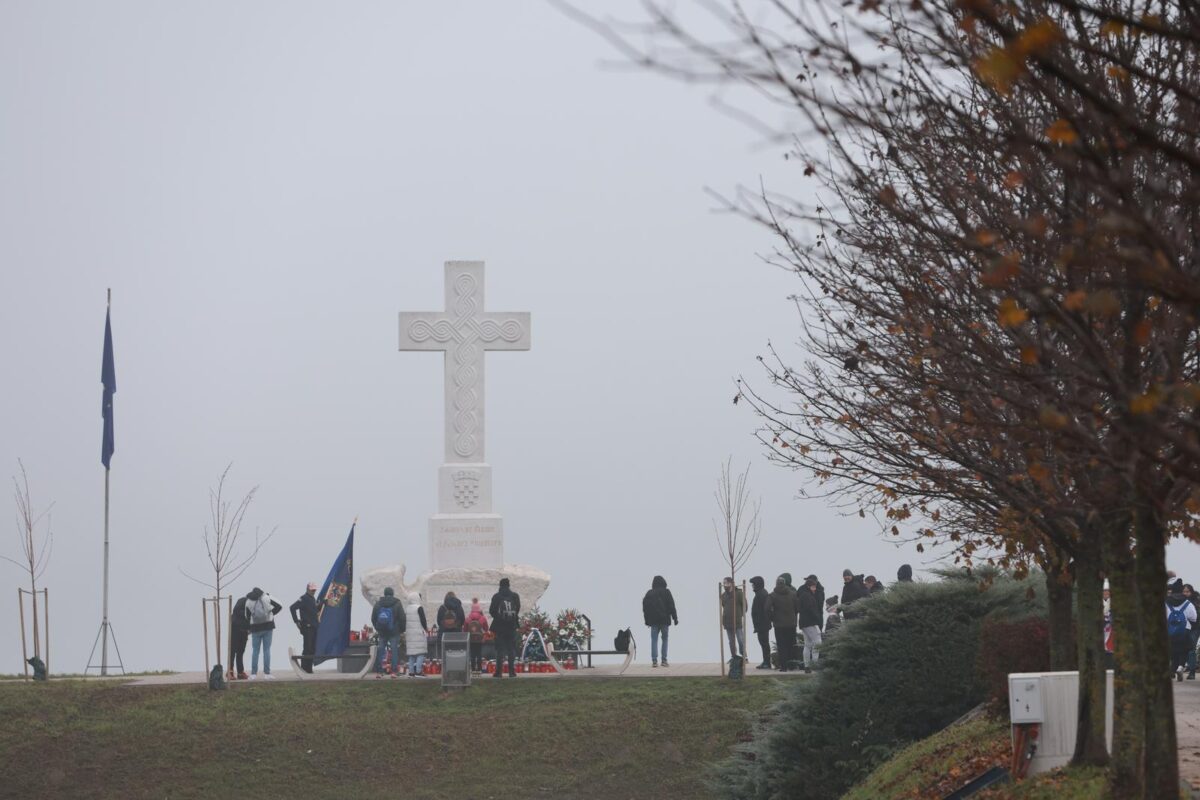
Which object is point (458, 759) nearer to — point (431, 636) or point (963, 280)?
point (431, 636)

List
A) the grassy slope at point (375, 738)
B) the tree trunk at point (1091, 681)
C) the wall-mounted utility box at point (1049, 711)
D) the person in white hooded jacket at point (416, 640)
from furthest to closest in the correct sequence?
the person in white hooded jacket at point (416, 640), the grassy slope at point (375, 738), the wall-mounted utility box at point (1049, 711), the tree trunk at point (1091, 681)

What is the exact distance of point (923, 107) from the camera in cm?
855

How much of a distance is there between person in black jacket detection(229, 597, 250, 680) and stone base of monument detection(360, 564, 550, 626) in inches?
126

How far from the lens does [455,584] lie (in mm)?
29953

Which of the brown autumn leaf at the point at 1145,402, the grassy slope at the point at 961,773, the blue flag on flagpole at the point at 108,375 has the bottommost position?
the grassy slope at the point at 961,773

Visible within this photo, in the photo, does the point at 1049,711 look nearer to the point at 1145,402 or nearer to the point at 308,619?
the point at 1145,402

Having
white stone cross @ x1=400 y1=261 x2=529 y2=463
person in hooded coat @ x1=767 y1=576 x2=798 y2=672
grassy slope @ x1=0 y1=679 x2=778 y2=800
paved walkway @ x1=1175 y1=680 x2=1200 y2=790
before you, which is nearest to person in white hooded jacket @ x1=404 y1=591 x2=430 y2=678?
grassy slope @ x1=0 y1=679 x2=778 y2=800

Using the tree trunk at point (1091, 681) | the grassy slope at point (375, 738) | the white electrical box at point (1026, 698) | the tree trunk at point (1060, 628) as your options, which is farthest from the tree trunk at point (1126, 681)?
the grassy slope at point (375, 738)

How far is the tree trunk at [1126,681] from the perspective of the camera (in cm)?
929

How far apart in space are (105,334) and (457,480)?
291 inches

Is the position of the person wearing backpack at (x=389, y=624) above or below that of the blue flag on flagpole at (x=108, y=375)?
below

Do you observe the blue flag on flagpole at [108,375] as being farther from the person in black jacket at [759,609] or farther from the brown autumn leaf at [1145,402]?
the brown autumn leaf at [1145,402]

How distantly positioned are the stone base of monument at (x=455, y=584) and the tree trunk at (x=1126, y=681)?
65.9 feet

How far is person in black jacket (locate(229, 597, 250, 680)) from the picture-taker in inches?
1057
